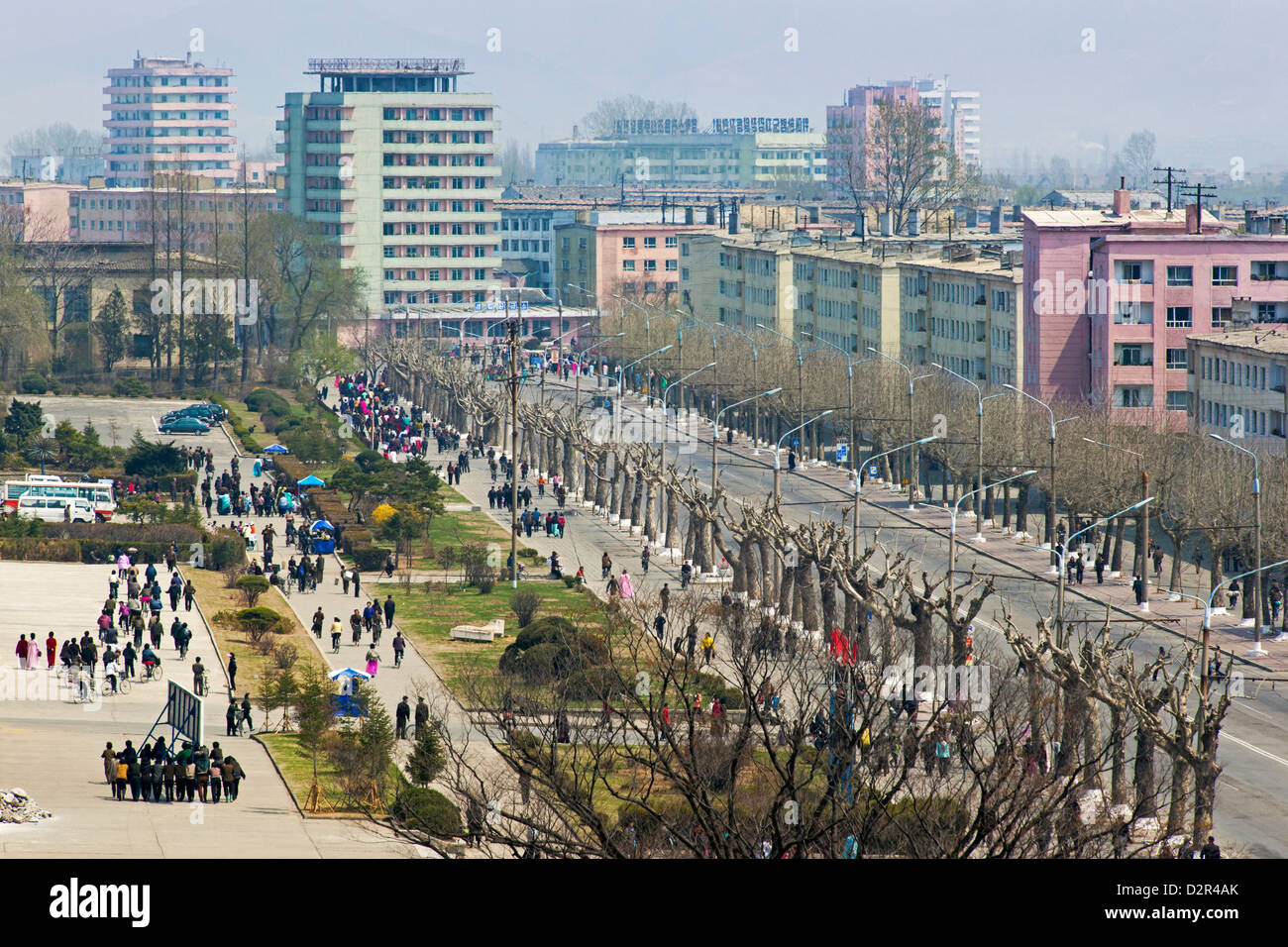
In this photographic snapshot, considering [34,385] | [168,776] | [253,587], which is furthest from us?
[34,385]

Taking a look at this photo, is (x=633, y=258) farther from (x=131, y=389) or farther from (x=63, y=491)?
(x=63, y=491)

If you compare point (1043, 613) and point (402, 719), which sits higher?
point (402, 719)

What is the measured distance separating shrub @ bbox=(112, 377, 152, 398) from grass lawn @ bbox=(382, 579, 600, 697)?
209 ft

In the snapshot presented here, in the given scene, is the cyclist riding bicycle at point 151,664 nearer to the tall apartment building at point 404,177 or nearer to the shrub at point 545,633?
the shrub at point 545,633

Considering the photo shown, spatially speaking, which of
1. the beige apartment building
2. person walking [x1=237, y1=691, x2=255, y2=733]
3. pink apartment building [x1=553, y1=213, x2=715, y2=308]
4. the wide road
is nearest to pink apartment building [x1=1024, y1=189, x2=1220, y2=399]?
the beige apartment building

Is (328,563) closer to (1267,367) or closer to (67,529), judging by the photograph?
(67,529)

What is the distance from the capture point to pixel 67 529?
76.1 m

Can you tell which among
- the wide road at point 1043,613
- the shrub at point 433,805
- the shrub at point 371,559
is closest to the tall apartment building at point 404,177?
the wide road at point 1043,613

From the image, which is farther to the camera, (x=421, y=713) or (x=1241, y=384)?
(x=1241, y=384)

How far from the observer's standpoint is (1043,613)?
62.3 metres

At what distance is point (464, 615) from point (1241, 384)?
39.1m

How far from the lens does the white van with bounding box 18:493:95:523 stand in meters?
81.1

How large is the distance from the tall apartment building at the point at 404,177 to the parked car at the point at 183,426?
238ft

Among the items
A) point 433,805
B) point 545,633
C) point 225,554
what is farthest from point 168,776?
point 225,554
